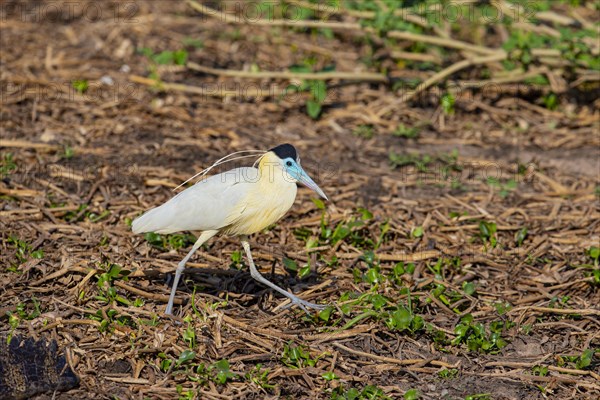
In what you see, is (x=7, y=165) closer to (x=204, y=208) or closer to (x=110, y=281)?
(x=110, y=281)

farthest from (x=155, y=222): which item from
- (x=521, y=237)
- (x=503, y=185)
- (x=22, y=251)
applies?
(x=503, y=185)

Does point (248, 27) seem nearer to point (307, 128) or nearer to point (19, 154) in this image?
point (307, 128)

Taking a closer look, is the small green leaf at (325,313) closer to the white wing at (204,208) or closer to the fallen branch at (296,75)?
the white wing at (204,208)

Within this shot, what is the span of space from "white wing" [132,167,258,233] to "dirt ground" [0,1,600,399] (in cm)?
45

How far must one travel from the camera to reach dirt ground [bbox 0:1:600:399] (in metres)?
4.73

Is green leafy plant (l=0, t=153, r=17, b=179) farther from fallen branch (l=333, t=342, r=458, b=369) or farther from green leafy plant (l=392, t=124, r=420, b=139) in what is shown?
green leafy plant (l=392, t=124, r=420, b=139)

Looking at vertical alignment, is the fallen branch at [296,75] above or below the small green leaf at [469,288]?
above

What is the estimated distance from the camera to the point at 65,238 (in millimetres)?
5879

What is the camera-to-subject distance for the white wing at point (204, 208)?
16.6 feet

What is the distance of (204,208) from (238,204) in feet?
0.71

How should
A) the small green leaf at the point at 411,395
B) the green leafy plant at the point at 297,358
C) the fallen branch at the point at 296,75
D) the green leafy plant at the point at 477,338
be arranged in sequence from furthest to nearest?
1. the fallen branch at the point at 296,75
2. the green leafy plant at the point at 477,338
3. the green leafy plant at the point at 297,358
4. the small green leaf at the point at 411,395

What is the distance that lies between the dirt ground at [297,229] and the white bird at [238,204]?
44cm

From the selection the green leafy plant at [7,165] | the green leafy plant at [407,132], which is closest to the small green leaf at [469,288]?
the green leafy plant at [407,132]

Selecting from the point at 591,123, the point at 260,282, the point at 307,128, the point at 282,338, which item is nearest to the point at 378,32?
the point at 307,128
